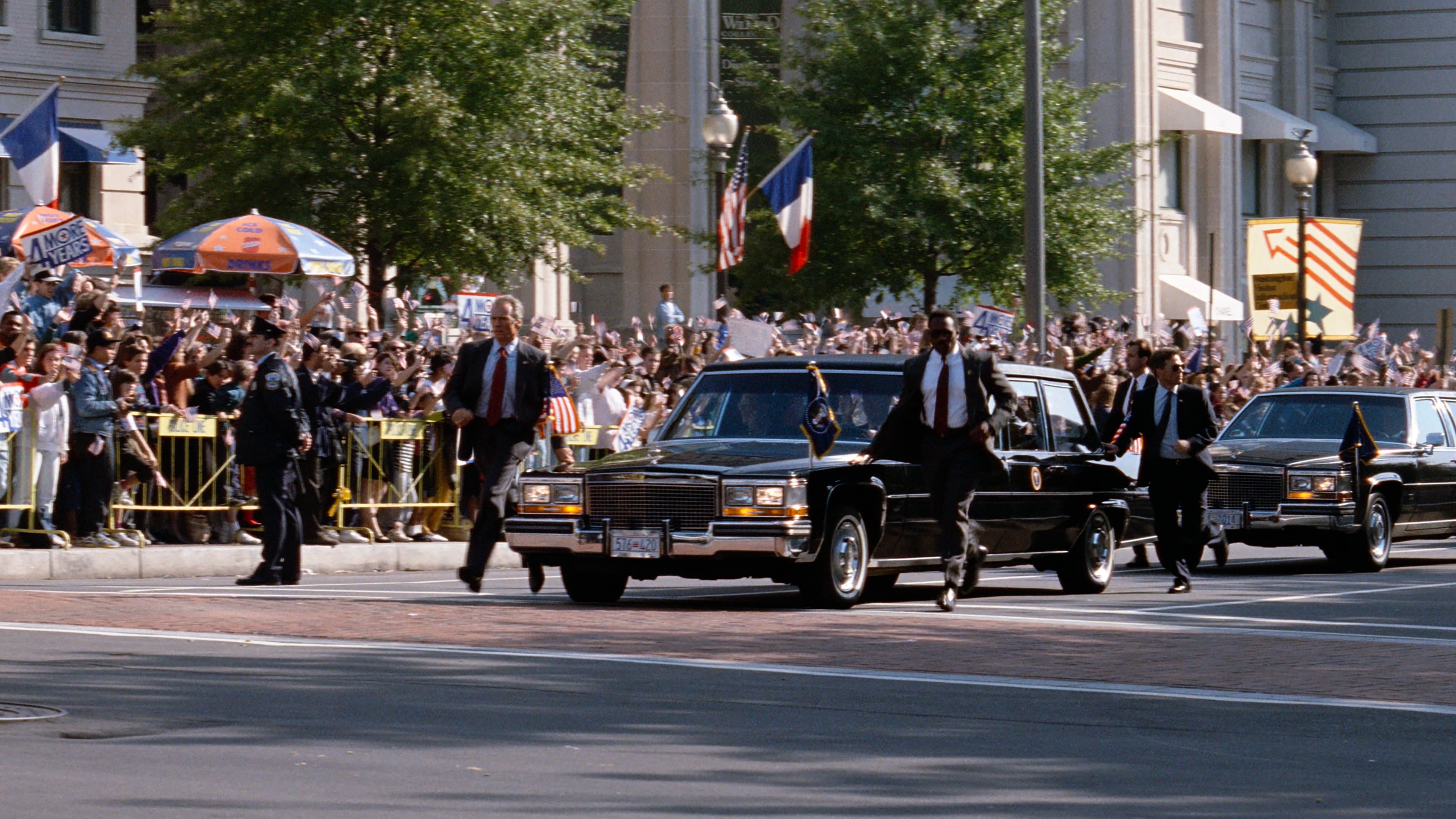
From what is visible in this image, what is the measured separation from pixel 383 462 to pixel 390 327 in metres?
13.7

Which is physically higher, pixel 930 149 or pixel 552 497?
pixel 930 149

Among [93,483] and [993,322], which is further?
[993,322]

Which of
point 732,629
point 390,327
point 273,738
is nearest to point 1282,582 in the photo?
point 732,629

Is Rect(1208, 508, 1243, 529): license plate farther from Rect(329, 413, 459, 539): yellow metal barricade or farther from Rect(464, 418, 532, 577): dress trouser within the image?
Rect(464, 418, 532, 577): dress trouser

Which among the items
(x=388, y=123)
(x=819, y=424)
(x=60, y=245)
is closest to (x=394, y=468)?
(x=60, y=245)

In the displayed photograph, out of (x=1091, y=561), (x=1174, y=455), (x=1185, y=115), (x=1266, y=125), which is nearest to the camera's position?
(x=1174, y=455)

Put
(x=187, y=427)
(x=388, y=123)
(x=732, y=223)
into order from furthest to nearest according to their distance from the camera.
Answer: (x=388, y=123)
(x=732, y=223)
(x=187, y=427)

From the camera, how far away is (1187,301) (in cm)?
5281

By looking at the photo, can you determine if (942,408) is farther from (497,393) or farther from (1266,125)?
(1266,125)

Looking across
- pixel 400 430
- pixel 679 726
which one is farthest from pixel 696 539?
pixel 400 430

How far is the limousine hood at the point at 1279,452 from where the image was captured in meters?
20.8

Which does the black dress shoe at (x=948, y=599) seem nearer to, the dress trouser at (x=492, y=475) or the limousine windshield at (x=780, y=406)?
the limousine windshield at (x=780, y=406)

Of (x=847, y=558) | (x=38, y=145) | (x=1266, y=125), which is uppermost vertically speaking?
(x=1266, y=125)

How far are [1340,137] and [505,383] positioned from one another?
163 ft
